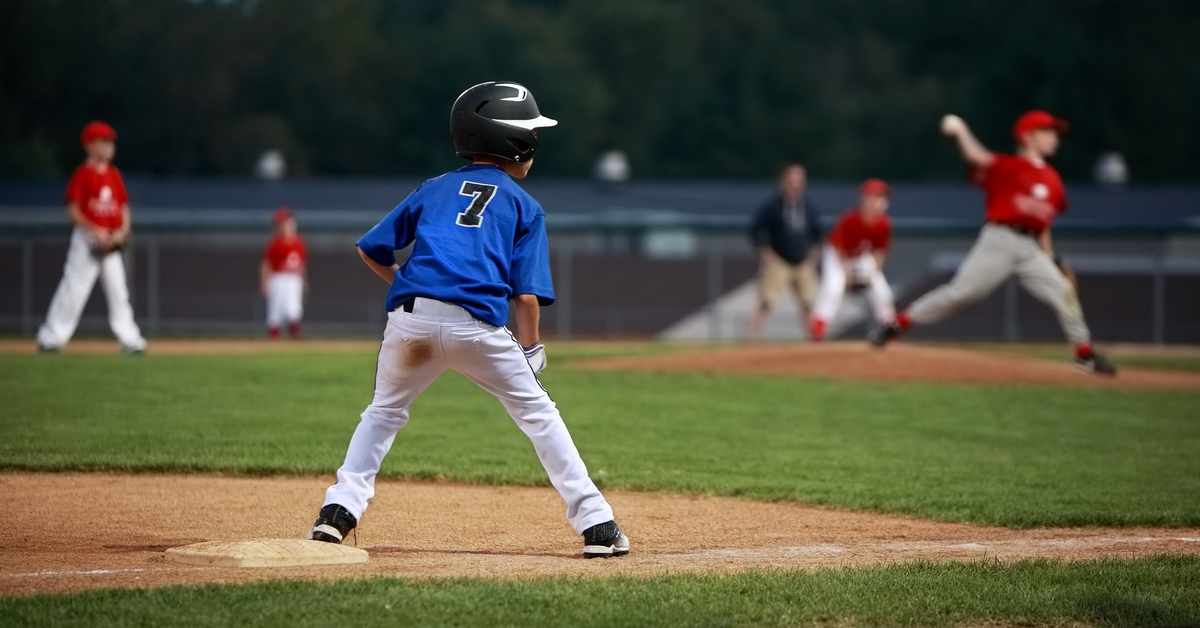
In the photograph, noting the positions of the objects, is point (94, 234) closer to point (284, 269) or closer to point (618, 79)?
point (284, 269)

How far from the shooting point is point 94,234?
12977 mm

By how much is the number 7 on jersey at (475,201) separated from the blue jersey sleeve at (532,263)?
173 mm

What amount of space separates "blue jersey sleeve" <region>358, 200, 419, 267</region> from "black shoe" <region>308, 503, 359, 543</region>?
3.21 ft

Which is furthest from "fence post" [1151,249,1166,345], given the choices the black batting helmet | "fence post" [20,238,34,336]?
the black batting helmet

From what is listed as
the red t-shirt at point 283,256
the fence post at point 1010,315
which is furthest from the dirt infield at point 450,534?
the fence post at point 1010,315

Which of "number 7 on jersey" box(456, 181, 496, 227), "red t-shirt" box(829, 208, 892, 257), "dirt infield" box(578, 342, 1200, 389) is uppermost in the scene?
"number 7 on jersey" box(456, 181, 496, 227)

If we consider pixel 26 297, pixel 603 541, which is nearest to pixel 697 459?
pixel 603 541

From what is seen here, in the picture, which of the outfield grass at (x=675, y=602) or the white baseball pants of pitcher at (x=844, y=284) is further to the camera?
the white baseball pants of pitcher at (x=844, y=284)

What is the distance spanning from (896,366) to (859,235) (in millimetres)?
3077

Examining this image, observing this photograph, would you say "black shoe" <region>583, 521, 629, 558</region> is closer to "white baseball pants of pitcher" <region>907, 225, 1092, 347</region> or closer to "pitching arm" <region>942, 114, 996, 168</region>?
"pitching arm" <region>942, 114, 996, 168</region>

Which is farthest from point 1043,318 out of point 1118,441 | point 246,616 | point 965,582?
point 246,616

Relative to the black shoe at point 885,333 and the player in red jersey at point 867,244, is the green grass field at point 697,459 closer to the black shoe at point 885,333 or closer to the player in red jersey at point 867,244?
the black shoe at point 885,333

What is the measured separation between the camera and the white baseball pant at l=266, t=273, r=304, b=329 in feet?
62.1

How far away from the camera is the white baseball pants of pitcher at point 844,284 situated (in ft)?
54.1
